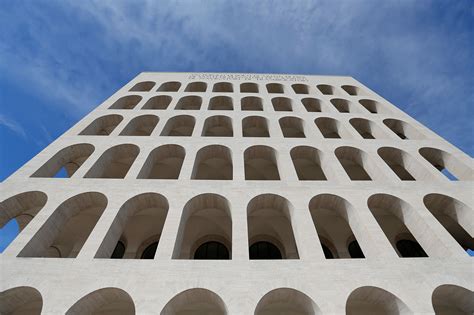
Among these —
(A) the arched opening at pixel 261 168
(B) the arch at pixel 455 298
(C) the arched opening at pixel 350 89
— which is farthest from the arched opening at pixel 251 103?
(B) the arch at pixel 455 298

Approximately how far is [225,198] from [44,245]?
7.88 m

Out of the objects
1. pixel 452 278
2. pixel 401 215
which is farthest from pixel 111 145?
pixel 452 278

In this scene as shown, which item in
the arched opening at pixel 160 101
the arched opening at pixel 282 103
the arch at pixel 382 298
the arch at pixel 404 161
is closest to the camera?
the arch at pixel 382 298

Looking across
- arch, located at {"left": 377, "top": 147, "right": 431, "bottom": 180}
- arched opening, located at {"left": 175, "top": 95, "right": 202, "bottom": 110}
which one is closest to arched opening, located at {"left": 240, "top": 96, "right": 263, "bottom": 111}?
arched opening, located at {"left": 175, "top": 95, "right": 202, "bottom": 110}

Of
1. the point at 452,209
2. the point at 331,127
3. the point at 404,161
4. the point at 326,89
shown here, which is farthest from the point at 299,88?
the point at 452,209

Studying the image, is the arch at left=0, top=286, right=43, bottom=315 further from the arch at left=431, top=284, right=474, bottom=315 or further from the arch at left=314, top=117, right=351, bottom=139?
the arch at left=314, top=117, right=351, bottom=139

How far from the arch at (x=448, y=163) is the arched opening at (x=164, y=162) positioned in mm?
15513

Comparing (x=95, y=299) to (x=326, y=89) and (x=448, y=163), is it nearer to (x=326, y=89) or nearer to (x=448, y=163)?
(x=448, y=163)

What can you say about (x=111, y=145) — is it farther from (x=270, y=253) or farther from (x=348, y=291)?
(x=348, y=291)

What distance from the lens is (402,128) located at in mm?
19875

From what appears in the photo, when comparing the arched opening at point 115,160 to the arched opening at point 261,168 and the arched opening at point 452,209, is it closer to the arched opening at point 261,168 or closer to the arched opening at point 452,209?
the arched opening at point 261,168

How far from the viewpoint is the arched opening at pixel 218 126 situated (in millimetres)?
19078

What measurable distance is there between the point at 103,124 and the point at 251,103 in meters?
11.8

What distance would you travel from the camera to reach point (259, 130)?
20.5m
